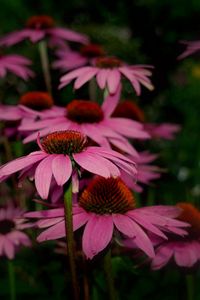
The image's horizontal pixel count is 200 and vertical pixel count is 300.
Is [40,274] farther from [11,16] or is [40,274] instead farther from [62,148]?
[11,16]

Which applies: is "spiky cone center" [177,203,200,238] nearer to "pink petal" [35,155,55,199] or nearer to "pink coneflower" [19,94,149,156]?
"pink coneflower" [19,94,149,156]

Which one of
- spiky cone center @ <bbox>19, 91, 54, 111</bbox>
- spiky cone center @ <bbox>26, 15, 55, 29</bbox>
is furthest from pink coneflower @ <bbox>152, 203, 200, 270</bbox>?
spiky cone center @ <bbox>26, 15, 55, 29</bbox>

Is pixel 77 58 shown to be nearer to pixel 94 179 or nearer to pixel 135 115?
pixel 135 115

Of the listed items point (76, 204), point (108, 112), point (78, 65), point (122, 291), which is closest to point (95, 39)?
point (78, 65)

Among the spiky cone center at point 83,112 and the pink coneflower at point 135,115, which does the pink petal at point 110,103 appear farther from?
the pink coneflower at point 135,115

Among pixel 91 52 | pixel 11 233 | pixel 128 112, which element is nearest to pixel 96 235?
pixel 11 233

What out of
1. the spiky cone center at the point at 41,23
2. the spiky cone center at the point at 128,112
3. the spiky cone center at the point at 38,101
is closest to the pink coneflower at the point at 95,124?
the spiky cone center at the point at 38,101

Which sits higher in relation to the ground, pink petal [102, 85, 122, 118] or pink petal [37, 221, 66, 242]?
pink petal [102, 85, 122, 118]
